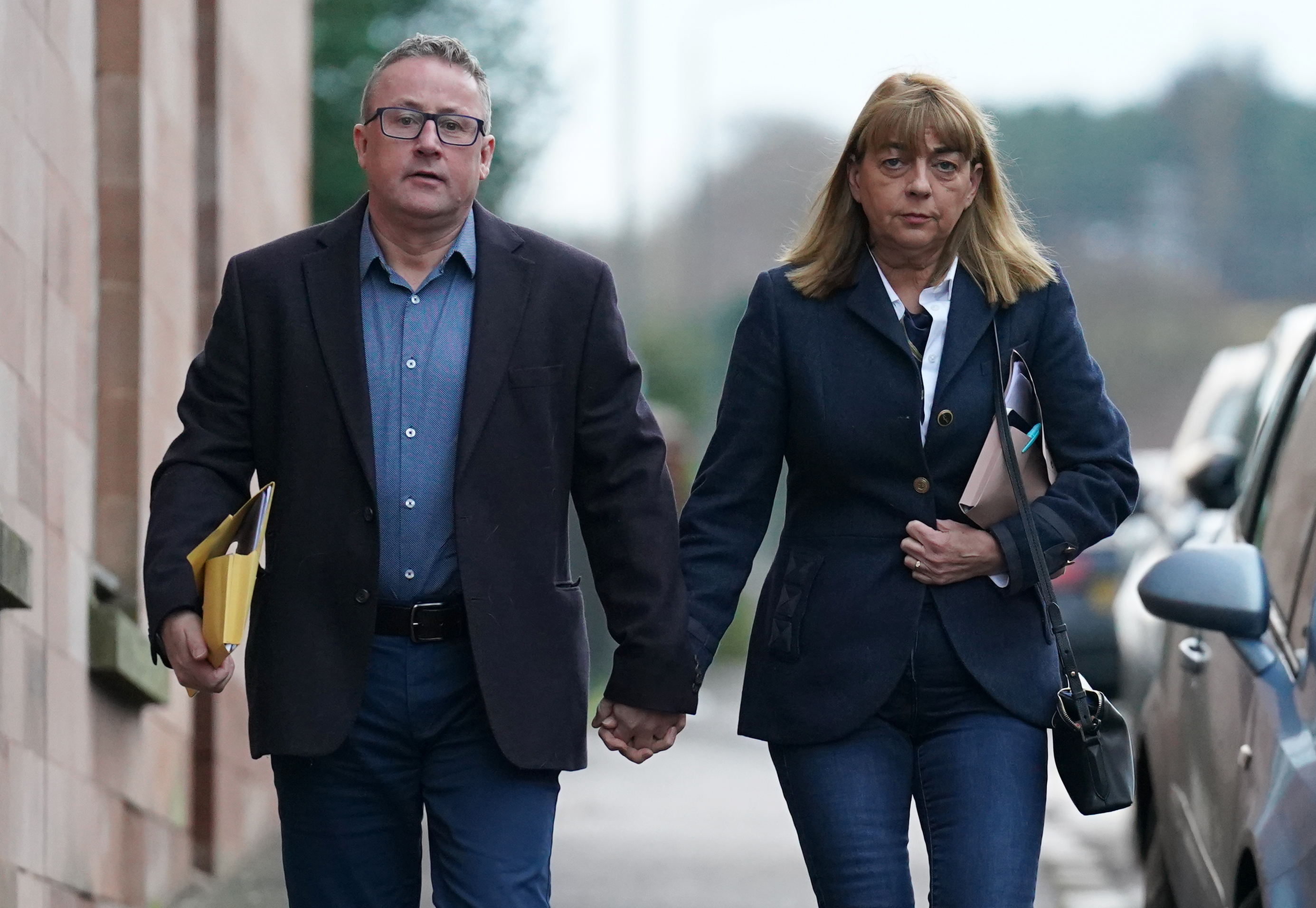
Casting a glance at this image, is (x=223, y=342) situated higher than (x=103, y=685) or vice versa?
(x=223, y=342)

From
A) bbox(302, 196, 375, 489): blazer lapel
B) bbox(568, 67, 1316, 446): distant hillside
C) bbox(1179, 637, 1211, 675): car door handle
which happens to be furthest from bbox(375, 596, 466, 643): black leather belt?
bbox(568, 67, 1316, 446): distant hillside

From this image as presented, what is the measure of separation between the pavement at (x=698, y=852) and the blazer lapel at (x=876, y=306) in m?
3.56

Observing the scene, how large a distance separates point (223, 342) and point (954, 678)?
4.66 feet

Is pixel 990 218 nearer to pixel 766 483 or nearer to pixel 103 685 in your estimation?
pixel 766 483

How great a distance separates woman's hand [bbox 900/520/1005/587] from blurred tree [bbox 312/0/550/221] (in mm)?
17972

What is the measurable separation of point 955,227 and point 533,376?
87cm

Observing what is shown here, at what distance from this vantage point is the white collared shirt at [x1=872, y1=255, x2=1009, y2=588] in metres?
4.09

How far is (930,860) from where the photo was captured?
3996mm

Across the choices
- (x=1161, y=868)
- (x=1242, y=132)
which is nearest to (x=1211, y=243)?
(x=1242, y=132)

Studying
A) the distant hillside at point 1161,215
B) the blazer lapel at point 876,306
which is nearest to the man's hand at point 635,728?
the blazer lapel at point 876,306

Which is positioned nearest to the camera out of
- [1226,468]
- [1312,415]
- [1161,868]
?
[1312,415]

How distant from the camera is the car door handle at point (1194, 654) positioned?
518cm

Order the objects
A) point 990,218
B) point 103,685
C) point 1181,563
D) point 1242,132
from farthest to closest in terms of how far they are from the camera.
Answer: point 1242,132 < point 103,685 < point 1181,563 < point 990,218

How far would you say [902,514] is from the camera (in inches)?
161
